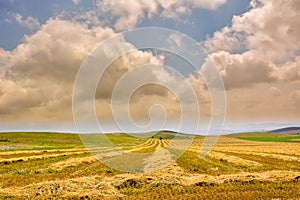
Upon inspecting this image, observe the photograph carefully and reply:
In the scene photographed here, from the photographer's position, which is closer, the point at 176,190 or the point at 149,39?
the point at 176,190

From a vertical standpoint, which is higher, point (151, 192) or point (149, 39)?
point (149, 39)

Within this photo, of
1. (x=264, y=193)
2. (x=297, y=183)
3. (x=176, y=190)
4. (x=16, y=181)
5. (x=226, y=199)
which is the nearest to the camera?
(x=226, y=199)

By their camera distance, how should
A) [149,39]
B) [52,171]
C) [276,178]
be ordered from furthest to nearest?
[149,39] → [52,171] → [276,178]

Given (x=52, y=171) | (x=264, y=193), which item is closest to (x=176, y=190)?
(x=264, y=193)

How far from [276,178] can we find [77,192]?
973 cm

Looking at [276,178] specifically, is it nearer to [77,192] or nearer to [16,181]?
[77,192]

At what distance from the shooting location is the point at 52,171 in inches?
835

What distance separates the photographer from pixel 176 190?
1306cm

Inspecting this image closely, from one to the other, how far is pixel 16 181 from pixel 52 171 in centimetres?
455

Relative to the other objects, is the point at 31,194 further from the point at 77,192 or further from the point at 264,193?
the point at 264,193

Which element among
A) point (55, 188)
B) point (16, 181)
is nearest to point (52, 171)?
point (16, 181)

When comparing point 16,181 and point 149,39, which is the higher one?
point 149,39

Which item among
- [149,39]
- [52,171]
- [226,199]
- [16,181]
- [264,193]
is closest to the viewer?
[226,199]

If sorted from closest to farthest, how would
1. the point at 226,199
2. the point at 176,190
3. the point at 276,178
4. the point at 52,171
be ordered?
the point at 226,199 < the point at 176,190 < the point at 276,178 < the point at 52,171
